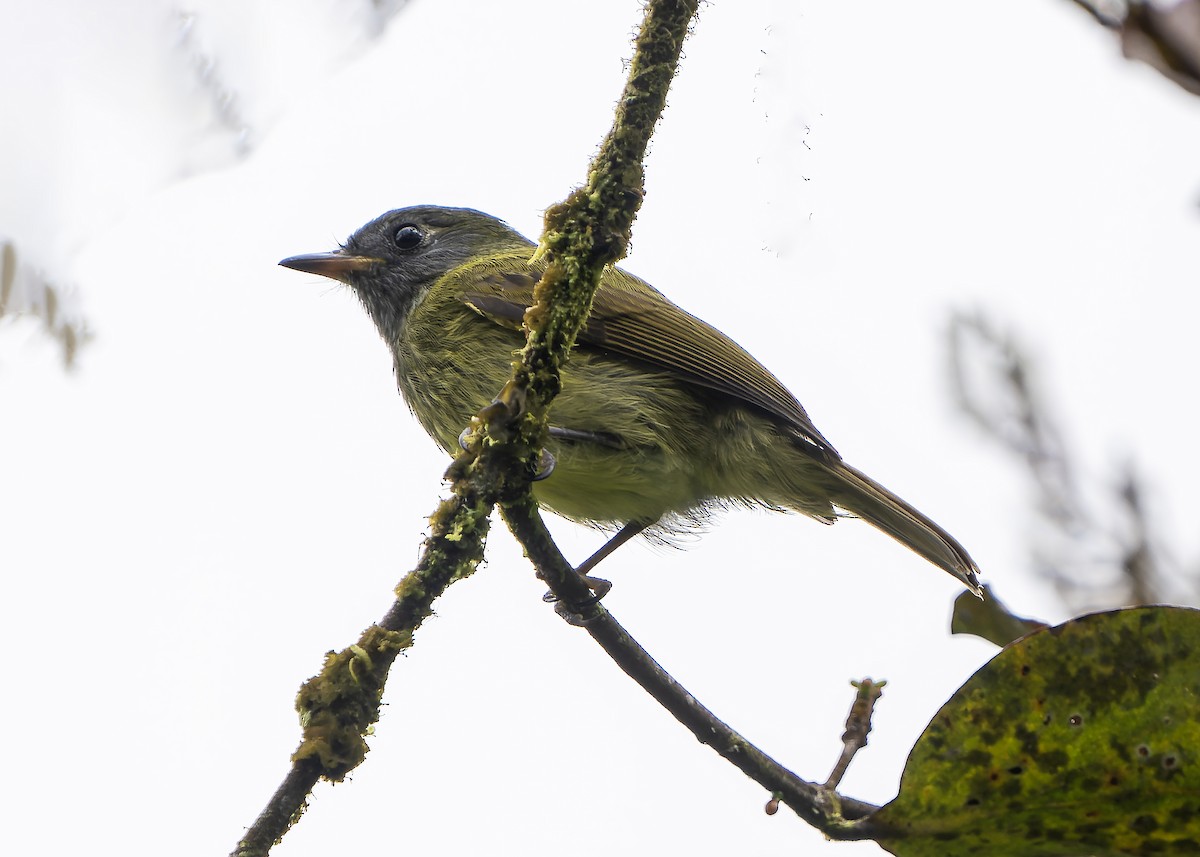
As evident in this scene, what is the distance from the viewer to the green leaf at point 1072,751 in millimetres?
1587

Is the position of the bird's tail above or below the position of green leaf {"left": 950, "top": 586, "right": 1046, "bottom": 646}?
above

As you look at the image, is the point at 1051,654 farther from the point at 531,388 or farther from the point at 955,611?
the point at 531,388

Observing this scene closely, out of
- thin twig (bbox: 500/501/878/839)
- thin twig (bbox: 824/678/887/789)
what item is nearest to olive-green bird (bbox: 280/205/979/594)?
thin twig (bbox: 500/501/878/839)

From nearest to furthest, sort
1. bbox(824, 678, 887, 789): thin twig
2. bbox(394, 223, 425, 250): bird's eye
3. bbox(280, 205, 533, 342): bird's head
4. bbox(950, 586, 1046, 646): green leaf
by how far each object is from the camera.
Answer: bbox(950, 586, 1046, 646): green leaf → bbox(824, 678, 887, 789): thin twig → bbox(280, 205, 533, 342): bird's head → bbox(394, 223, 425, 250): bird's eye

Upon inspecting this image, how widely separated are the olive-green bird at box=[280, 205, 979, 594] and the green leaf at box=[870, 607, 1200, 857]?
1716mm

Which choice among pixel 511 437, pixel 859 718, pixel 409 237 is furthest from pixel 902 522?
pixel 409 237

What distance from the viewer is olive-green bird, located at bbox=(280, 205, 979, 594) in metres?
3.39

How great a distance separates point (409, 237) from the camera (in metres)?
A: 4.48

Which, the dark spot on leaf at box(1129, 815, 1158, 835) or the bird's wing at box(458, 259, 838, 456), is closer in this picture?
the dark spot on leaf at box(1129, 815, 1158, 835)

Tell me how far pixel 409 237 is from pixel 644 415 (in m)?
1.53

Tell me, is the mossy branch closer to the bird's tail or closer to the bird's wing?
the bird's wing

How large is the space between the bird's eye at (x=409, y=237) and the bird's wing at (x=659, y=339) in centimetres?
73

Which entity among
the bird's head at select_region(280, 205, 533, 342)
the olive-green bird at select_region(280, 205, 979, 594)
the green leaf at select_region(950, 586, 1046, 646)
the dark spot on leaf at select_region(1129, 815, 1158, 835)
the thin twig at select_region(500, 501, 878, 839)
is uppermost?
the bird's head at select_region(280, 205, 533, 342)

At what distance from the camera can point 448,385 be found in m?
3.52
